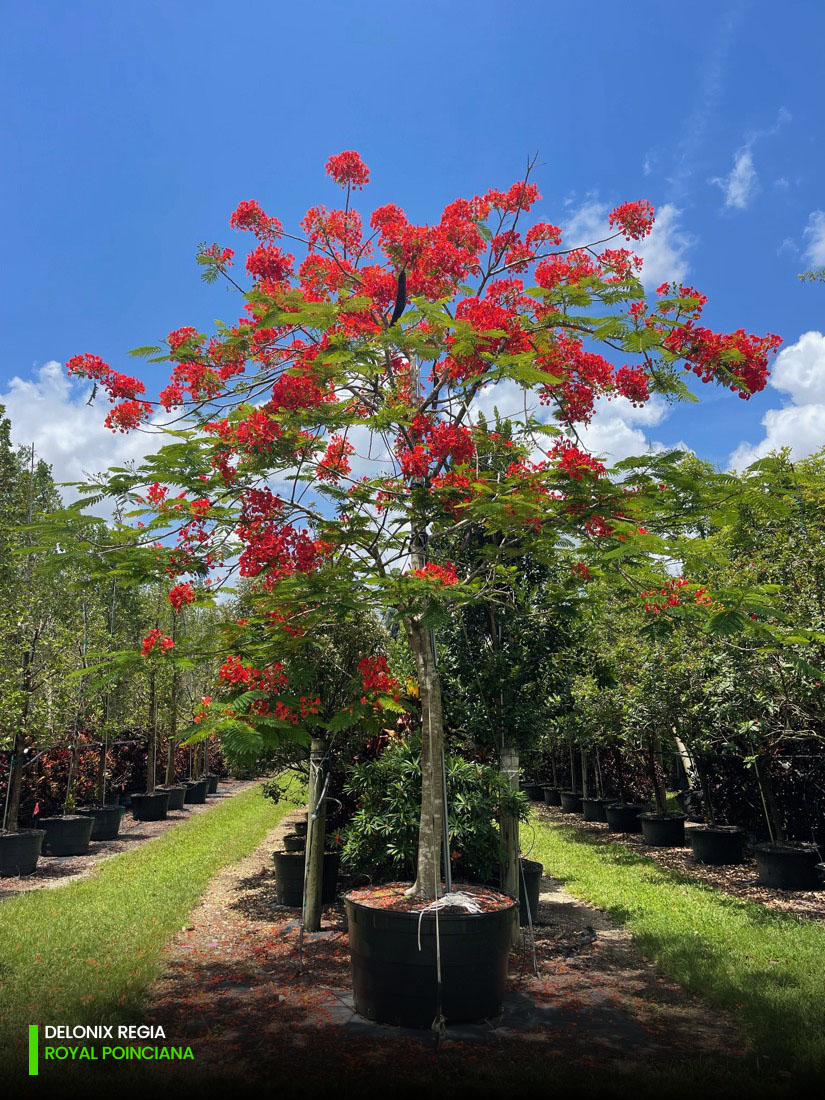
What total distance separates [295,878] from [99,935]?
2.44 meters

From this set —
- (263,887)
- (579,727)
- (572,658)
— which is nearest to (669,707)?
(579,727)

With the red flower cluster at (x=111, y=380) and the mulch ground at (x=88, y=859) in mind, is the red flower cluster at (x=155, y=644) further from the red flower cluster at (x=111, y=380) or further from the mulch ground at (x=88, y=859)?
the mulch ground at (x=88, y=859)

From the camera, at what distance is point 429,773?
20.2ft

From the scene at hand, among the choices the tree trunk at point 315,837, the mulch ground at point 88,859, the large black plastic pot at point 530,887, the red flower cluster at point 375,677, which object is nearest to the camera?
the red flower cluster at point 375,677

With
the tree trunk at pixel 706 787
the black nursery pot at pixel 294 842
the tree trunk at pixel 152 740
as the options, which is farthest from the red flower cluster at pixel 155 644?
the tree trunk at pixel 152 740

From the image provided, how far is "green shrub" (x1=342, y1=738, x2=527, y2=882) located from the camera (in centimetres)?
749

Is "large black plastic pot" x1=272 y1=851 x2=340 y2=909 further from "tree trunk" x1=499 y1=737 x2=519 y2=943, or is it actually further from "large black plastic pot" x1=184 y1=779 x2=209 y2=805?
"large black plastic pot" x1=184 y1=779 x2=209 y2=805

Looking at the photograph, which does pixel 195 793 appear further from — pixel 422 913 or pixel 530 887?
pixel 422 913

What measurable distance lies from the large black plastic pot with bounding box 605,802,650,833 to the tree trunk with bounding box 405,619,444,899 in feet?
34.7

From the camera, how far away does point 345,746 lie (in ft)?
29.0

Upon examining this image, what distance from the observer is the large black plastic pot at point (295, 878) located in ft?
30.0

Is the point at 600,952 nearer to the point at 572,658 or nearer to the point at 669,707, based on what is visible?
the point at 572,658

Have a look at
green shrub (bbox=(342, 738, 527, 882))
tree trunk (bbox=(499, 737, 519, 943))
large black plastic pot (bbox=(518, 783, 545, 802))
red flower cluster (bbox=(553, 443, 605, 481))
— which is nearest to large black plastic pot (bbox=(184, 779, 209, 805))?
large black plastic pot (bbox=(518, 783, 545, 802))

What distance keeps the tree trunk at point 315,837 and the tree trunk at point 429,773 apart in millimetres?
1912
